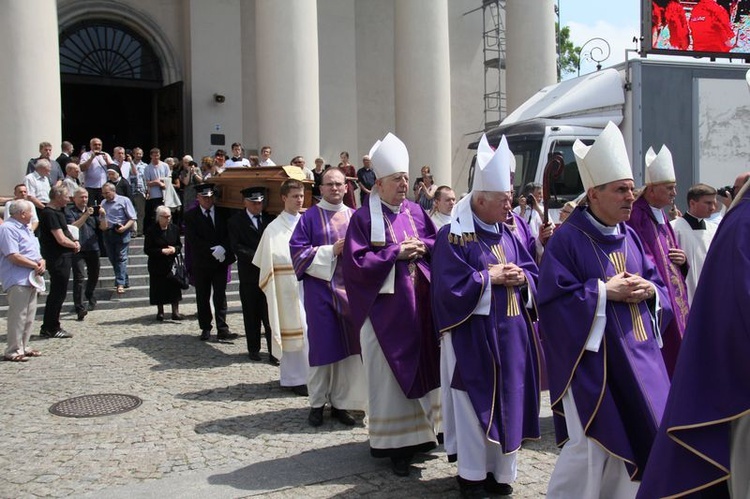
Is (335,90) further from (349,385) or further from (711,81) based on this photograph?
(349,385)

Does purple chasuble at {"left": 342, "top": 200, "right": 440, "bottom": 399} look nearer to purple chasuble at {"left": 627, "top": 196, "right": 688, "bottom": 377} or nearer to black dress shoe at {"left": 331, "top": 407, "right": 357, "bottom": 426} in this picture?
black dress shoe at {"left": 331, "top": 407, "right": 357, "bottom": 426}

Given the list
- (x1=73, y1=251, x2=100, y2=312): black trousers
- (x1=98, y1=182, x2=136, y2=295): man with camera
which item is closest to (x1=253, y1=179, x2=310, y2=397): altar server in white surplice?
(x1=73, y1=251, x2=100, y2=312): black trousers

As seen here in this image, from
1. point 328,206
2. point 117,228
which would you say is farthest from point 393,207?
point 117,228

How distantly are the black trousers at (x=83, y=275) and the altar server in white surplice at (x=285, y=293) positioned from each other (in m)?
4.66

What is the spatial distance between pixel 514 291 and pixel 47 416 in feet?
14.1

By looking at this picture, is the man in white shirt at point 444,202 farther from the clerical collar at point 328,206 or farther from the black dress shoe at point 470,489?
the black dress shoe at point 470,489

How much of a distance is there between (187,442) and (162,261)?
572 cm

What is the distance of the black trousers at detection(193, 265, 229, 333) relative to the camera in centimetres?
990

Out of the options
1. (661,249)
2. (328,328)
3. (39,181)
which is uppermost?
(39,181)

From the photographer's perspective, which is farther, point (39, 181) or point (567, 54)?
point (567, 54)

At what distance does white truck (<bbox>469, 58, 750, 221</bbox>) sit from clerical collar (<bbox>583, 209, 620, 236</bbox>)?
7424mm

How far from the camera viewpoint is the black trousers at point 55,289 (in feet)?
32.4

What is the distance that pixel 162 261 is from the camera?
36.6 feet

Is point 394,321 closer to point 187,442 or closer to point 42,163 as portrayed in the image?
point 187,442
